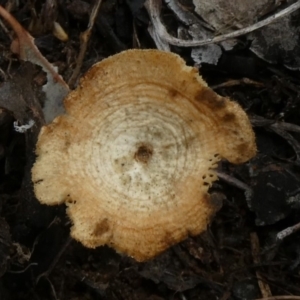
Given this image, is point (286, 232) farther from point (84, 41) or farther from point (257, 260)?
point (84, 41)

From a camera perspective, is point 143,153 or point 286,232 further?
point 286,232

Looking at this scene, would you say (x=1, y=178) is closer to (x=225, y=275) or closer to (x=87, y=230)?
(x=87, y=230)

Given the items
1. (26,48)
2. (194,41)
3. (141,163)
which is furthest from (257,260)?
(26,48)

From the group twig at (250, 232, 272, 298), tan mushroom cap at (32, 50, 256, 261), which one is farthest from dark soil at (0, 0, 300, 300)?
tan mushroom cap at (32, 50, 256, 261)

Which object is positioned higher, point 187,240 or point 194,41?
point 194,41

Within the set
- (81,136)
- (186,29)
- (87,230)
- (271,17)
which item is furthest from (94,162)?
(271,17)
